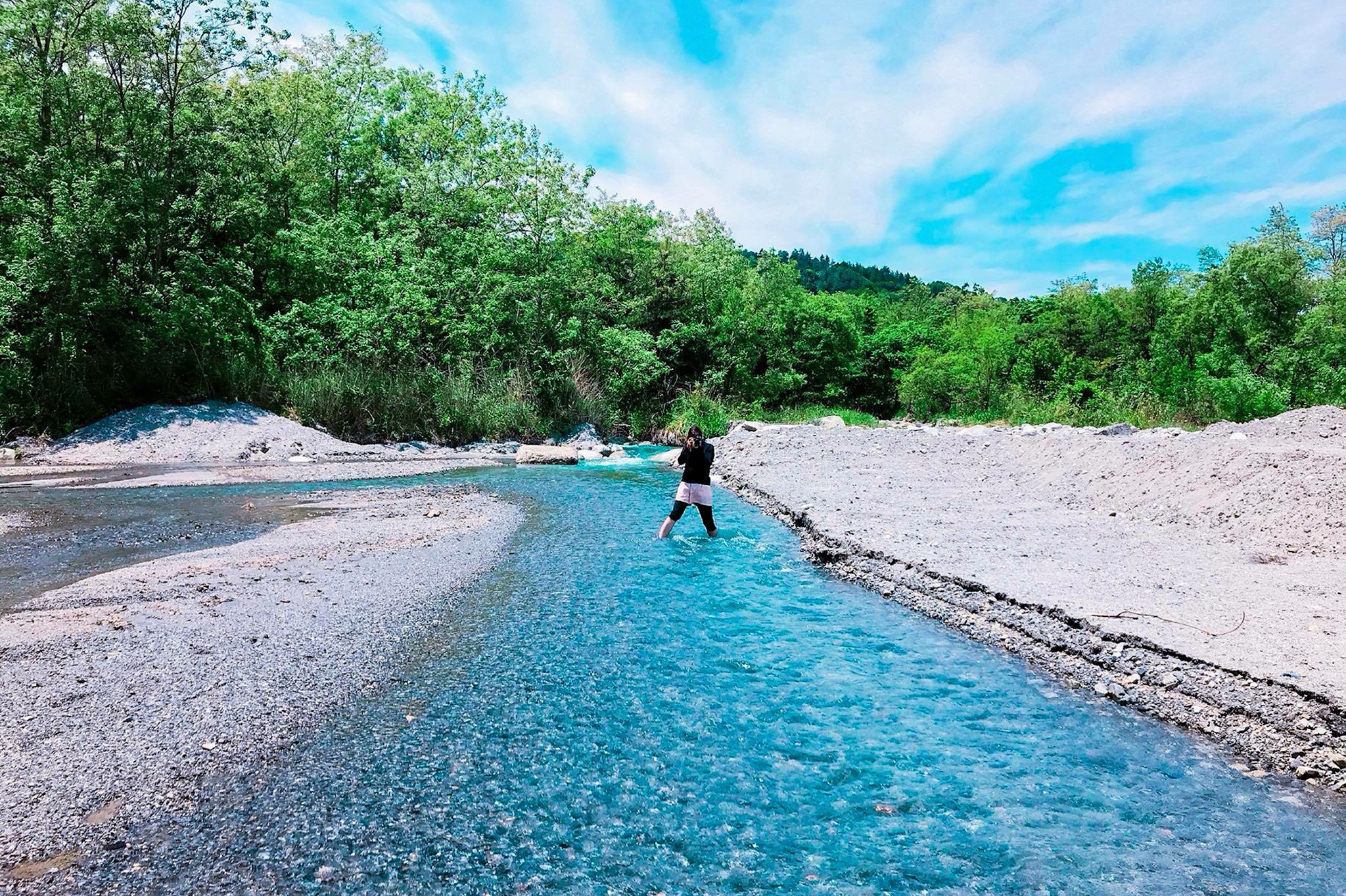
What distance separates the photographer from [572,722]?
4.93 m

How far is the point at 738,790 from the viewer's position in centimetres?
417

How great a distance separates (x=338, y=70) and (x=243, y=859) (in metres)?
41.2

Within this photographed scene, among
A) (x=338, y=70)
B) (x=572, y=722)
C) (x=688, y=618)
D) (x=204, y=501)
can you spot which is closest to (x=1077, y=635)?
(x=688, y=618)

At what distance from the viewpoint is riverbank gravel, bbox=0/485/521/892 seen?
144 inches

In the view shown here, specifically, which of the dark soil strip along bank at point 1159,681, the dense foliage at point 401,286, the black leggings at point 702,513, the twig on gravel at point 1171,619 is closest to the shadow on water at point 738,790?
the dark soil strip along bank at point 1159,681

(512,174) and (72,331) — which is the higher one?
(512,174)

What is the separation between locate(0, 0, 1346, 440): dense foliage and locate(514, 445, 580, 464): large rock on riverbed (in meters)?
4.17

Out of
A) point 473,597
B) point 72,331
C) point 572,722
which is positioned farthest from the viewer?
point 72,331

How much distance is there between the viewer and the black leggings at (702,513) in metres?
10.9

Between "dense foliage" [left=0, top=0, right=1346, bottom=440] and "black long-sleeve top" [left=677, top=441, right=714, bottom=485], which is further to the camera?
"dense foliage" [left=0, top=0, right=1346, bottom=440]

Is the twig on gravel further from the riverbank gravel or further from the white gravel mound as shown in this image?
the white gravel mound

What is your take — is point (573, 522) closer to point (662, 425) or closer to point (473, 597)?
point (473, 597)

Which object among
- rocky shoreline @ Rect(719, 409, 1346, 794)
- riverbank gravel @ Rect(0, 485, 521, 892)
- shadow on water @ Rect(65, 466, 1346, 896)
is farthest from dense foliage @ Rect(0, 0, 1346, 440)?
shadow on water @ Rect(65, 466, 1346, 896)

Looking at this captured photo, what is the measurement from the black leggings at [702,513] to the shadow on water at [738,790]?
13.6 ft
